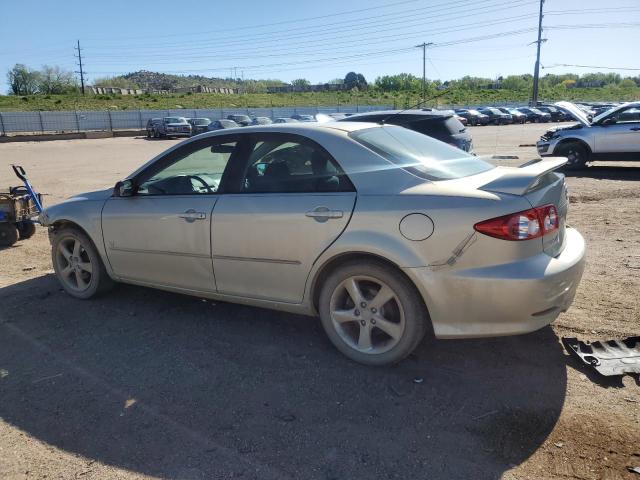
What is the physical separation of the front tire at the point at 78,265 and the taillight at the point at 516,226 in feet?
11.5

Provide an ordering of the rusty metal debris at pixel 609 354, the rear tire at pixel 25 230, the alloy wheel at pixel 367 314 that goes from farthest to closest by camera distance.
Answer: the rear tire at pixel 25 230, the alloy wheel at pixel 367 314, the rusty metal debris at pixel 609 354

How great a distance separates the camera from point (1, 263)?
6445 mm

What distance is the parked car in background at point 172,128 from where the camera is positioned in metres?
39.0

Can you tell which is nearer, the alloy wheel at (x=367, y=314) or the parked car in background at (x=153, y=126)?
the alloy wheel at (x=367, y=314)

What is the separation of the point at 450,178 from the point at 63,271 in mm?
3834

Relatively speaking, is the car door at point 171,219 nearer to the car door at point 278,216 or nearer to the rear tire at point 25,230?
the car door at point 278,216

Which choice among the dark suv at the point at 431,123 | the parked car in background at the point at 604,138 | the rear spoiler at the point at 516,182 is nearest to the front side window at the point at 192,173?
the rear spoiler at the point at 516,182

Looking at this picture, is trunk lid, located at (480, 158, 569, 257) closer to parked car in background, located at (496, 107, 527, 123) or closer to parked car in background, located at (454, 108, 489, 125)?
parked car in background, located at (454, 108, 489, 125)

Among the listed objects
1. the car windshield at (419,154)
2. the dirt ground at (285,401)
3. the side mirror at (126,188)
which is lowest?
the dirt ground at (285,401)

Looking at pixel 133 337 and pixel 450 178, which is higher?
pixel 450 178

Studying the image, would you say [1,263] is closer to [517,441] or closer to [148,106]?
[517,441]

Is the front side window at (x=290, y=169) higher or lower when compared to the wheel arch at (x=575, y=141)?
higher

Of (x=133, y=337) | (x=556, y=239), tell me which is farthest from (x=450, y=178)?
(x=133, y=337)

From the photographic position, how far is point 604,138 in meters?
12.7
